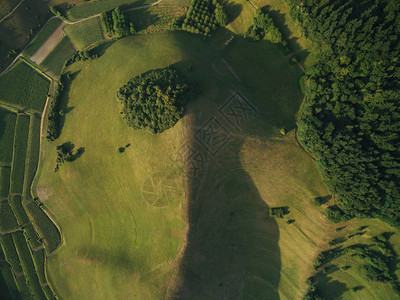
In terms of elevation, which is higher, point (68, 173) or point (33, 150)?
point (33, 150)

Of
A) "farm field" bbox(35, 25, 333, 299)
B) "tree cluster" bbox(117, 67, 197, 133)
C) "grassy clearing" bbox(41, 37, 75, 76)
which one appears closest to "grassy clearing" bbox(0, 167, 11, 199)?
"farm field" bbox(35, 25, 333, 299)

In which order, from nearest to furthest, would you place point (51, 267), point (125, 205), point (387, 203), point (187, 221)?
1. point (387, 203)
2. point (187, 221)
3. point (125, 205)
4. point (51, 267)

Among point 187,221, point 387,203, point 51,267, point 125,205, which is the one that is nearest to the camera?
point 387,203

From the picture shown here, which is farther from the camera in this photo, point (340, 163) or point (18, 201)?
point (18, 201)

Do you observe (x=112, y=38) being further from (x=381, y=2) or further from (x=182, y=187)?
(x=381, y=2)

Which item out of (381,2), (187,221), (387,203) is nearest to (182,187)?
(187,221)

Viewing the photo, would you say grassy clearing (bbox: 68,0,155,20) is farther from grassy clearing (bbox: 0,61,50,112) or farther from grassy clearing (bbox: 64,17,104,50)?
grassy clearing (bbox: 0,61,50,112)

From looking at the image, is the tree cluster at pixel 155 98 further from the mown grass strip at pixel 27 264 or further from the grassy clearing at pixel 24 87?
the mown grass strip at pixel 27 264

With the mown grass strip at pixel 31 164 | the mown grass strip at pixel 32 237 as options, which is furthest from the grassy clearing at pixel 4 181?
the mown grass strip at pixel 32 237
